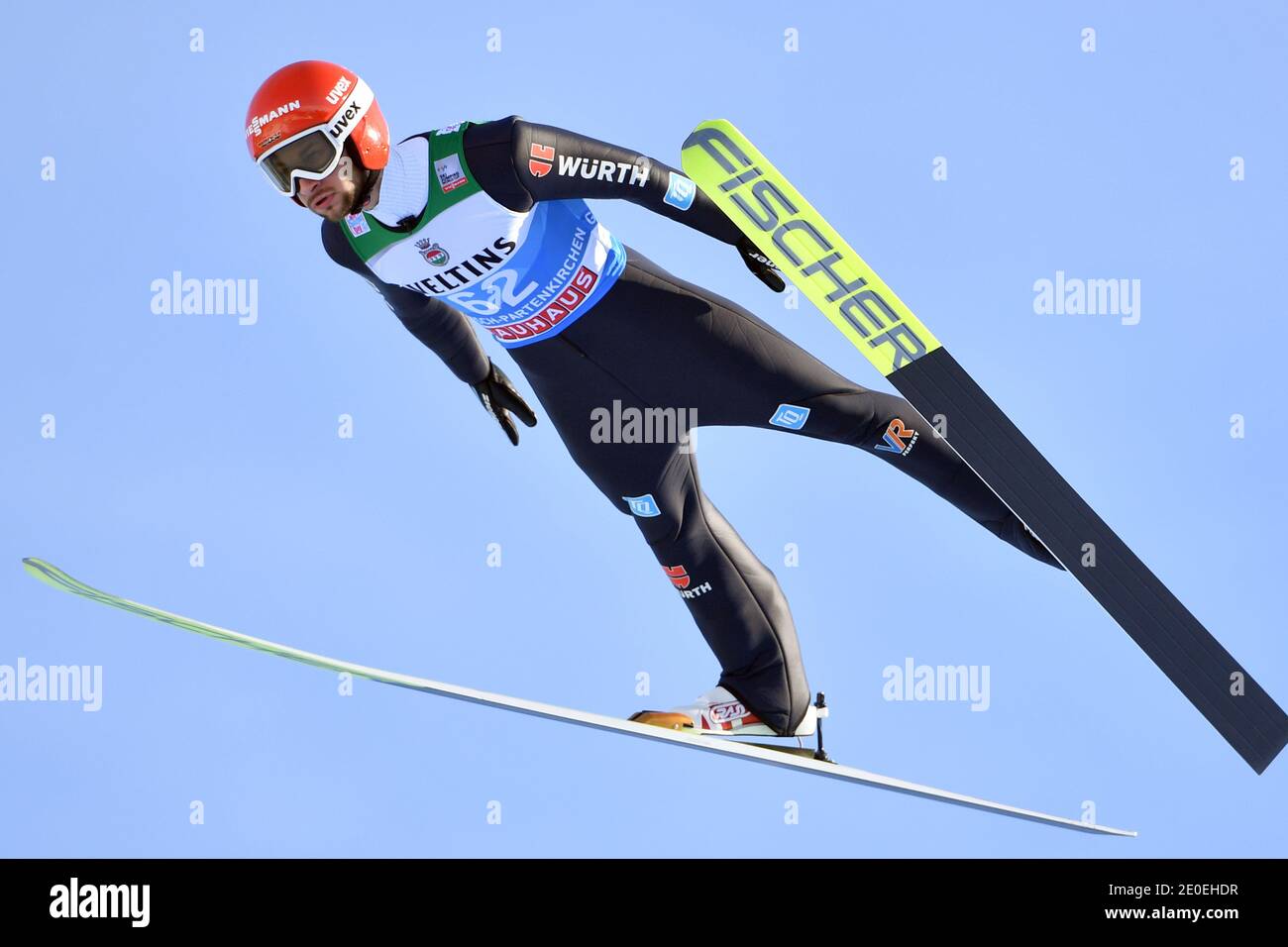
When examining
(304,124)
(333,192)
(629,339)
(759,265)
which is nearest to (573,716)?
(629,339)

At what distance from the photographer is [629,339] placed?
6.11m

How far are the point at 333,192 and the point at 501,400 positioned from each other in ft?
4.12

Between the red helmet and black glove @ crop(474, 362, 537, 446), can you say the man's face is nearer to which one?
the red helmet

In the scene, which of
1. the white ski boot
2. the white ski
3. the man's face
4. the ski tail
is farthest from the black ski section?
the man's face

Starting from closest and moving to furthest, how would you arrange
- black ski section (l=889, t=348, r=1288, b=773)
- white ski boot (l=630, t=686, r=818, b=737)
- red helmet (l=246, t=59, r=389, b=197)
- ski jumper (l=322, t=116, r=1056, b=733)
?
black ski section (l=889, t=348, r=1288, b=773) < red helmet (l=246, t=59, r=389, b=197) < ski jumper (l=322, t=116, r=1056, b=733) < white ski boot (l=630, t=686, r=818, b=737)

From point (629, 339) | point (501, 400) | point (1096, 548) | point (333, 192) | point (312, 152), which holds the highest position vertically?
point (312, 152)

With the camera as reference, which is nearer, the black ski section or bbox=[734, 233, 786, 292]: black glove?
the black ski section

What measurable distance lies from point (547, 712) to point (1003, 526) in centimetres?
177

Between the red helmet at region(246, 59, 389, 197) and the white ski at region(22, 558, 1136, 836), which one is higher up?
the red helmet at region(246, 59, 389, 197)

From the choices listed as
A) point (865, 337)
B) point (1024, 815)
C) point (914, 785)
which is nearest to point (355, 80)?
point (865, 337)

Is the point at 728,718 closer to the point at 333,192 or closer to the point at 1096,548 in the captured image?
the point at 1096,548

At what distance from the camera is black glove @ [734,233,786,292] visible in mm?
5926

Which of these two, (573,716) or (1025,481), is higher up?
(1025,481)

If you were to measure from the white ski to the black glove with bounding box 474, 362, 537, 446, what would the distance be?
1221 mm
